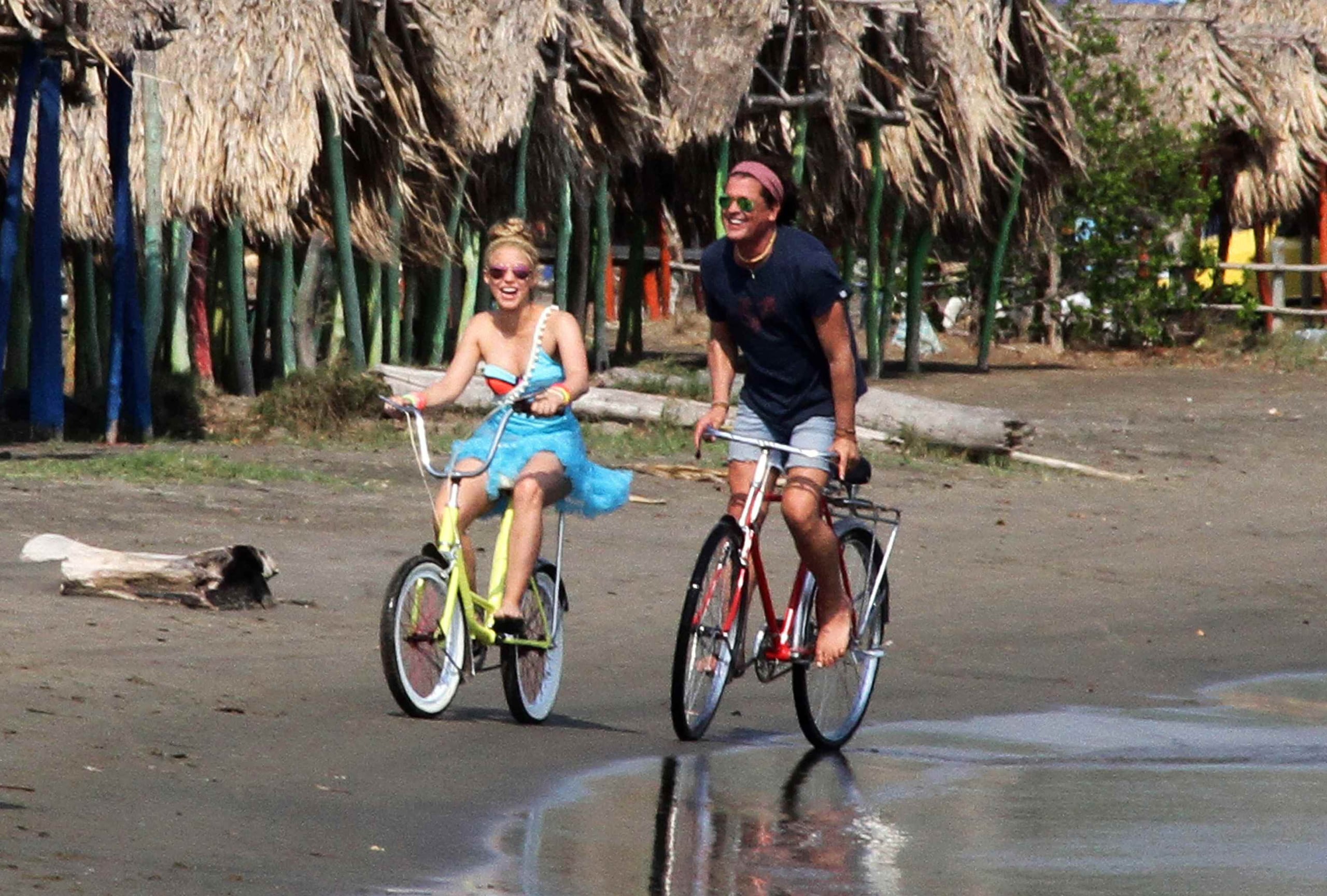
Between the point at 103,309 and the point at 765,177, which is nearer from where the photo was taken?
the point at 765,177

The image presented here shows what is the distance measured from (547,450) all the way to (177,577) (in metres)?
2.37

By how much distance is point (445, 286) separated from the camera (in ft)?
65.0

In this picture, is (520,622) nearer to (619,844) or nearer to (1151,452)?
(619,844)

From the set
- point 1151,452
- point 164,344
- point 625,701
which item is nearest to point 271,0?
point 164,344

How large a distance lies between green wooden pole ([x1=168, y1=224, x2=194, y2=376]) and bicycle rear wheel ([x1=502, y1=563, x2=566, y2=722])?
34.1ft

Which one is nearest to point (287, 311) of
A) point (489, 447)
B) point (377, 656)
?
point (377, 656)

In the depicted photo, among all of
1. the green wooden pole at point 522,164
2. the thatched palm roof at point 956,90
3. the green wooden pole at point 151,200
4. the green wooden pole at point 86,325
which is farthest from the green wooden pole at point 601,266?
the green wooden pole at point 151,200

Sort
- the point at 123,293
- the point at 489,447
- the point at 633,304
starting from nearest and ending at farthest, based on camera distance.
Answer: the point at 489,447, the point at 123,293, the point at 633,304

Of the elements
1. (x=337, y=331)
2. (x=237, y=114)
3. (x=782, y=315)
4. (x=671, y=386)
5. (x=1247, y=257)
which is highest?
(x=237, y=114)

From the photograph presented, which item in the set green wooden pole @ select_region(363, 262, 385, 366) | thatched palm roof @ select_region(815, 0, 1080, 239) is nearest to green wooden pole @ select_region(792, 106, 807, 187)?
thatched palm roof @ select_region(815, 0, 1080, 239)

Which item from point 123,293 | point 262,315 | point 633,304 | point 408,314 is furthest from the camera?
point 633,304

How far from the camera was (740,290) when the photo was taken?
271 inches

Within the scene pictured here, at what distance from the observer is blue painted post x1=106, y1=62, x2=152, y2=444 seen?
14.9 m

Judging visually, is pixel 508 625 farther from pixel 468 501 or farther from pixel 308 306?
pixel 308 306
